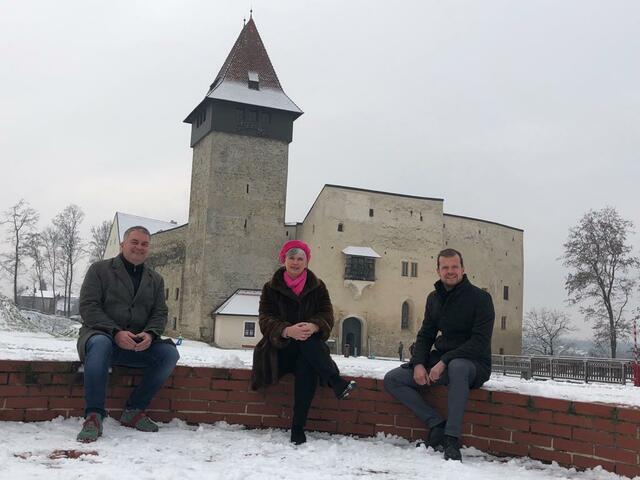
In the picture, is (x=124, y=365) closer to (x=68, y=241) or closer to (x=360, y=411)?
(x=360, y=411)

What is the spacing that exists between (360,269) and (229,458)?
28.7m

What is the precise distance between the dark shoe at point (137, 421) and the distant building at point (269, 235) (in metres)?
26.3

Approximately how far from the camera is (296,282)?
4.49m

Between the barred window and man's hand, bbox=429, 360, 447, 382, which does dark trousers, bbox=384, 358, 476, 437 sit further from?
the barred window

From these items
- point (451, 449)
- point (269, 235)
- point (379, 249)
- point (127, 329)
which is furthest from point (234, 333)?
point (451, 449)

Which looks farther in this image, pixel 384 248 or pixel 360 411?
pixel 384 248

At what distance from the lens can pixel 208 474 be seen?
10.2ft

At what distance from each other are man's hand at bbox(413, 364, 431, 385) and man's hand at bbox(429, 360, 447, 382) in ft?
0.19

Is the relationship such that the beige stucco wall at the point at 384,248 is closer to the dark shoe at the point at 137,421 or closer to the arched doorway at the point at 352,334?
the arched doorway at the point at 352,334

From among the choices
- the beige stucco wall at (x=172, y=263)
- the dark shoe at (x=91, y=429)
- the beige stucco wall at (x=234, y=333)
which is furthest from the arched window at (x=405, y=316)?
the dark shoe at (x=91, y=429)

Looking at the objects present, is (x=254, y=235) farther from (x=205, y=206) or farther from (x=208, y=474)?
(x=208, y=474)

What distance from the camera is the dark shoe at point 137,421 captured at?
13.4ft

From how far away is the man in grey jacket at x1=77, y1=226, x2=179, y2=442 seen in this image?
13.0ft

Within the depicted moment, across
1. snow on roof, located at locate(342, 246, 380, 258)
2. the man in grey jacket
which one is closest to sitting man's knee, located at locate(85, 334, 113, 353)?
the man in grey jacket
